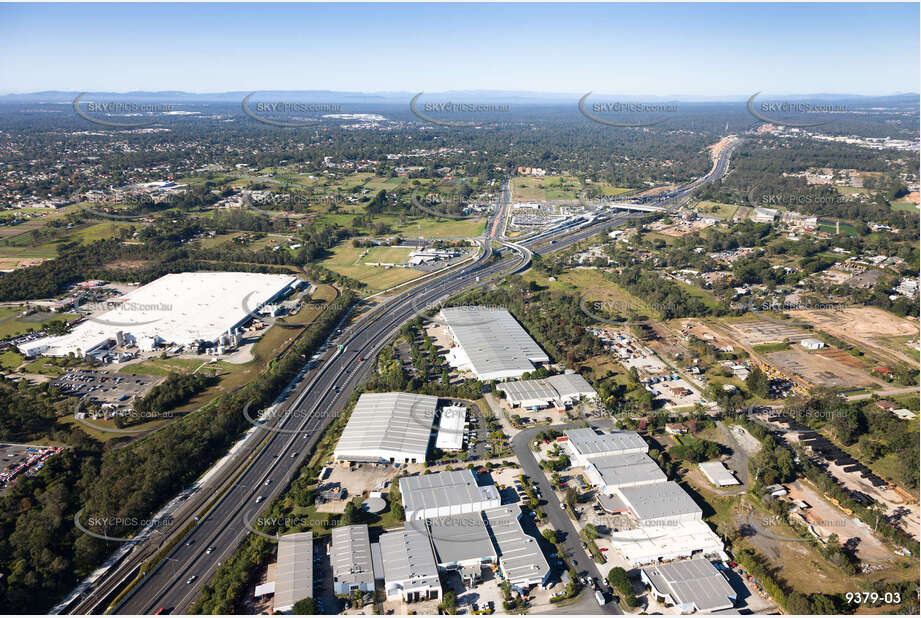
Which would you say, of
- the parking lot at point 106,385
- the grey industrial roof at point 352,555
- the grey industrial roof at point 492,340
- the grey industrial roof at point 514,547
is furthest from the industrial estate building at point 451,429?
the parking lot at point 106,385

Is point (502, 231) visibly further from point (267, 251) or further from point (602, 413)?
point (602, 413)

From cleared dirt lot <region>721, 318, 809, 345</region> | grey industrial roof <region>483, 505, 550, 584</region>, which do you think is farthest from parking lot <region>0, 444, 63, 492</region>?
cleared dirt lot <region>721, 318, 809, 345</region>

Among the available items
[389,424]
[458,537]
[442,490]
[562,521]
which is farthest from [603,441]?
[389,424]

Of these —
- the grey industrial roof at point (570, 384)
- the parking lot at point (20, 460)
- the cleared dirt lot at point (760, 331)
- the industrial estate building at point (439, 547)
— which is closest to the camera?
the industrial estate building at point (439, 547)

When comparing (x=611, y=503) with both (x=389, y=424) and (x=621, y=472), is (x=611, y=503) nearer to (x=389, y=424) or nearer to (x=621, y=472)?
(x=621, y=472)

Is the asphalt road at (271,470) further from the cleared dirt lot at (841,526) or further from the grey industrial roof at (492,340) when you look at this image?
the cleared dirt lot at (841,526)

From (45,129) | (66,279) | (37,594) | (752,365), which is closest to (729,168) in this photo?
(752,365)
